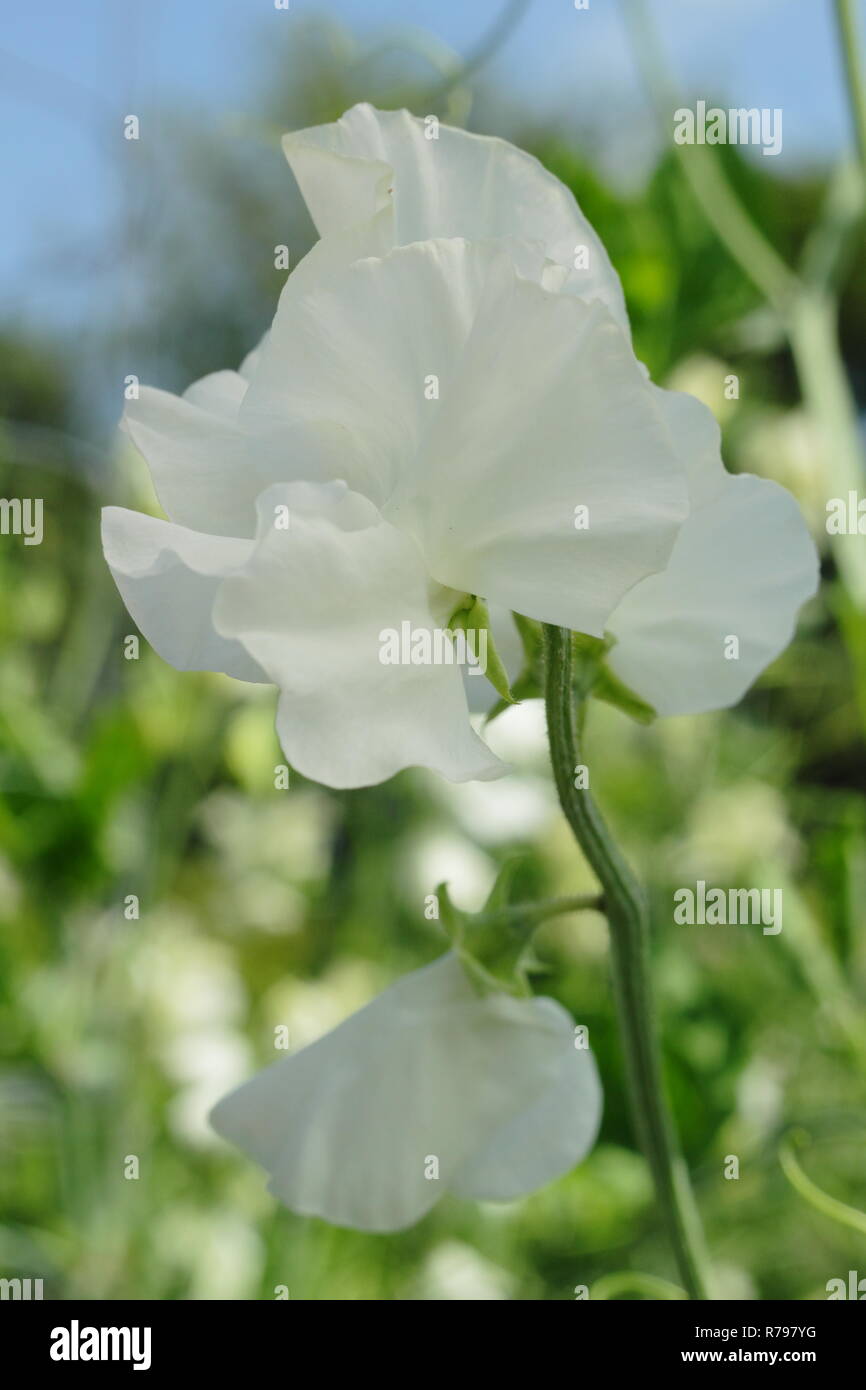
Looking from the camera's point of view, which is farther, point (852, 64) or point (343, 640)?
point (852, 64)

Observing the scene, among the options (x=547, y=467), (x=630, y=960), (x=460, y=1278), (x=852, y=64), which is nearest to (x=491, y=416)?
(x=547, y=467)

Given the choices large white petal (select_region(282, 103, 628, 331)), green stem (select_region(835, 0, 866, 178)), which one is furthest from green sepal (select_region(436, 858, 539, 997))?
green stem (select_region(835, 0, 866, 178))

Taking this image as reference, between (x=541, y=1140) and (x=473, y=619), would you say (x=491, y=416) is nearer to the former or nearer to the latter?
(x=473, y=619)

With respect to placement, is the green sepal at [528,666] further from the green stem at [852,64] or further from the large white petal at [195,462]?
the green stem at [852,64]

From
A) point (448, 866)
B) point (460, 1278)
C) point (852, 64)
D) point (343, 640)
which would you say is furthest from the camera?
point (448, 866)

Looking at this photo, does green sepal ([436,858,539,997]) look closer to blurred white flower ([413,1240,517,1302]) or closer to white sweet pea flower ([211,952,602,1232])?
white sweet pea flower ([211,952,602,1232])

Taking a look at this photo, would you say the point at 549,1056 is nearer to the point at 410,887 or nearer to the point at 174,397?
the point at 174,397

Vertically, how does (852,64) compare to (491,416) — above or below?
above
